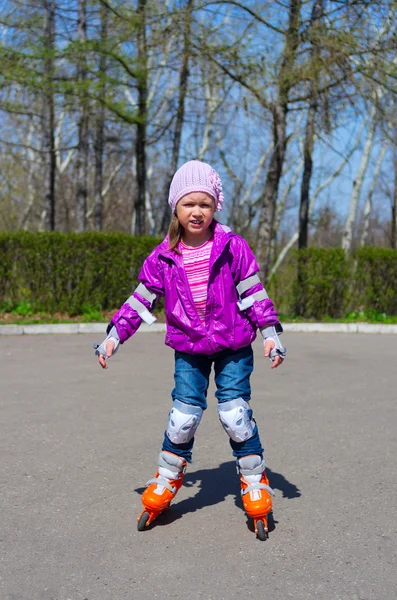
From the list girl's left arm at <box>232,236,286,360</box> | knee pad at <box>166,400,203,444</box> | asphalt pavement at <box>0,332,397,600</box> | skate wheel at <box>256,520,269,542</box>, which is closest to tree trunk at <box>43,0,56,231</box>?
asphalt pavement at <box>0,332,397,600</box>

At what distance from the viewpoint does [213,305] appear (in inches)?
135

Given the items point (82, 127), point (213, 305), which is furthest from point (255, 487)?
point (82, 127)

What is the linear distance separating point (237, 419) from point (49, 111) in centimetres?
1806


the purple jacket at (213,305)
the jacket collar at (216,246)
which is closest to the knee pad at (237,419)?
the purple jacket at (213,305)

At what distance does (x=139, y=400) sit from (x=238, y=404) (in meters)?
3.17

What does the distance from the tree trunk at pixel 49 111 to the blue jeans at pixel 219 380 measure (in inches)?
597

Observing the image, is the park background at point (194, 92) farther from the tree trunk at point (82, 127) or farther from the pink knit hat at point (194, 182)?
the pink knit hat at point (194, 182)

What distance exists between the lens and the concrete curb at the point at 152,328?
38.4ft

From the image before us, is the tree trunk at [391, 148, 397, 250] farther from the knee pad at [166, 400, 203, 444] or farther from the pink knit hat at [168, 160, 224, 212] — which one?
the knee pad at [166, 400, 203, 444]

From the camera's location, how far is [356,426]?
18.4 ft

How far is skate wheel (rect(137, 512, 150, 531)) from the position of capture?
3381mm

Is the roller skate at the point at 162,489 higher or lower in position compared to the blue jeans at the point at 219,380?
lower

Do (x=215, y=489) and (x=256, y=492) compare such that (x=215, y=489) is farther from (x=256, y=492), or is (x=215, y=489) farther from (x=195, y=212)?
(x=195, y=212)

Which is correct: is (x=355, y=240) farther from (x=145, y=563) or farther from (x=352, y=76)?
(x=145, y=563)
